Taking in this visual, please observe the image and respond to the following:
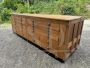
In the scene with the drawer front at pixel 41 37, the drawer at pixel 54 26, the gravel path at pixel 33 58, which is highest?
the drawer at pixel 54 26

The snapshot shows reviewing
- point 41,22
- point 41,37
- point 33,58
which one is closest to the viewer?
point 33,58

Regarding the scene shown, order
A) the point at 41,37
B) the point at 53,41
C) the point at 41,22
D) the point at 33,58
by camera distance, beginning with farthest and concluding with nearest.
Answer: the point at 41,37, the point at 41,22, the point at 33,58, the point at 53,41

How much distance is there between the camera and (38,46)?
412cm

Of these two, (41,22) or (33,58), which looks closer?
(33,58)

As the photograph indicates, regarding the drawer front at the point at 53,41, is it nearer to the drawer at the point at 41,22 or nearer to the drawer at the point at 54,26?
the drawer at the point at 54,26

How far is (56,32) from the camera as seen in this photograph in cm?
312

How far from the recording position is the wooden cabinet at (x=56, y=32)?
2943mm

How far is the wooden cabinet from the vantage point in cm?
294

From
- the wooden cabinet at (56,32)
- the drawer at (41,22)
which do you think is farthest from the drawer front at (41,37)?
the drawer at (41,22)

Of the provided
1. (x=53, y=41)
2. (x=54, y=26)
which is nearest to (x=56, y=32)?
(x=54, y=26)

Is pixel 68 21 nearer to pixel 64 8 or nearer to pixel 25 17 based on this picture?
pixel 25 17

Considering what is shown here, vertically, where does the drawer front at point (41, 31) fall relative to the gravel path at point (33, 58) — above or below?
above

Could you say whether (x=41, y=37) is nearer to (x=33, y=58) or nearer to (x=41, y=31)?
(x=41, y=31)

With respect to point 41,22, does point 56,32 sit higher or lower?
lower
